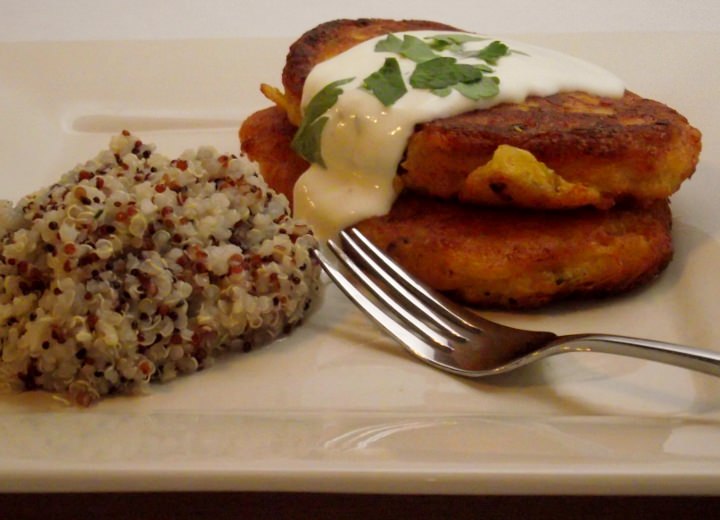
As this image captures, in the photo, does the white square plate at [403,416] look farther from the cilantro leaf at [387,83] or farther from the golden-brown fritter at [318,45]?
the golden-brown fritter at [318,45]

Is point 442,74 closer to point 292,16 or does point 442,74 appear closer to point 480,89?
point 480,89

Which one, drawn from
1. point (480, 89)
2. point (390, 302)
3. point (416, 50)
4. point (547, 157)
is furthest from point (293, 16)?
point (390, 302)

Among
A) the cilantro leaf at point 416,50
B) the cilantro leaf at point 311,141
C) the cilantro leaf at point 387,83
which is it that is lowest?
the cilantro leaf at point 311,141

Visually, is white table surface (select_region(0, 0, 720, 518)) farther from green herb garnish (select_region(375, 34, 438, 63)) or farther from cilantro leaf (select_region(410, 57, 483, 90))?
cilantro leaf (select_region(410, 57, 483, 90))

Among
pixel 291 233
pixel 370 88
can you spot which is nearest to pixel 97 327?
pixel 291 233

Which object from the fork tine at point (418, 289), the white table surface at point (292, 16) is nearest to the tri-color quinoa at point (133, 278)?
the fork tine at point (418, 289)

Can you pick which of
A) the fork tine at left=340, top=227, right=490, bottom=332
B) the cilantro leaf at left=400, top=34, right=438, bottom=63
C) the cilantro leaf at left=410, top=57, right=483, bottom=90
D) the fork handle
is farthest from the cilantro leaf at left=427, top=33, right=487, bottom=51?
the fork handle

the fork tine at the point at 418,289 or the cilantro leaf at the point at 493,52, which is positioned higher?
the cilantro leaf at the point at 493,52
